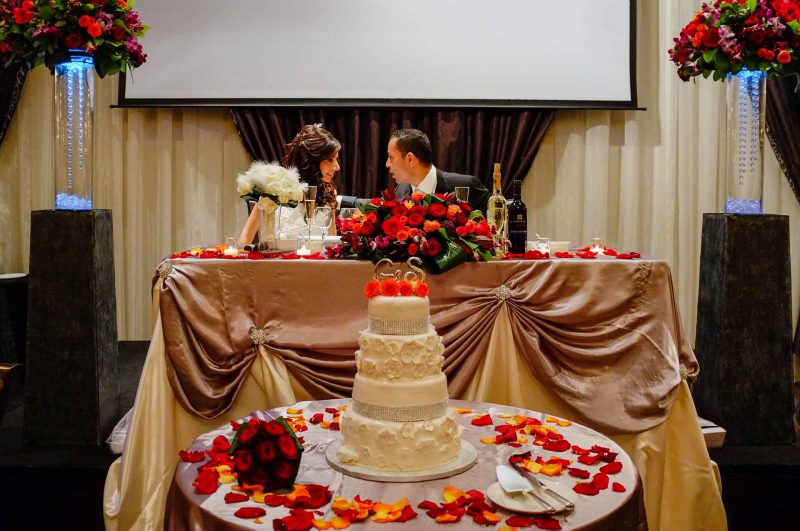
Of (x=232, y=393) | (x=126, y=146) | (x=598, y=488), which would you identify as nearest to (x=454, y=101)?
(x=126, y=146)

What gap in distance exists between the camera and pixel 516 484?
164cm

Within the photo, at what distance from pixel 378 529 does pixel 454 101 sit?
4.38 metres

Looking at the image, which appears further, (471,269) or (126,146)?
(126,146)

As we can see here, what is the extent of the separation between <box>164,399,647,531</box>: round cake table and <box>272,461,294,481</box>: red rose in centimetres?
8

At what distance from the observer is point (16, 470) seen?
10.4ft

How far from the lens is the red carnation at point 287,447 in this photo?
1.69 m

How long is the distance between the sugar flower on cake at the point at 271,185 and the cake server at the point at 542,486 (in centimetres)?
161

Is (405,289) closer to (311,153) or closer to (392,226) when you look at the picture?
(392,226)

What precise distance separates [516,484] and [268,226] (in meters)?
1.78

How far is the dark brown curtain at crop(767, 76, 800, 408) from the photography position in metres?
5.36

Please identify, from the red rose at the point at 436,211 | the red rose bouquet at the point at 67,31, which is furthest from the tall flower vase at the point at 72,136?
the red rose at the point at 436,211

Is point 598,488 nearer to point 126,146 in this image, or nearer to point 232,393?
point 232,393

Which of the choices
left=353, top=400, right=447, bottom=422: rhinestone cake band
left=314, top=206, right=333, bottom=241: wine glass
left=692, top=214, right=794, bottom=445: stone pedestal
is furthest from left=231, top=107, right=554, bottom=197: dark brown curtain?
left=353, top=400, right=447, bottom=422: rhinestone cake band

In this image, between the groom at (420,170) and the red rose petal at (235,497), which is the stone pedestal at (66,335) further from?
the red rose petal at (235,497)
